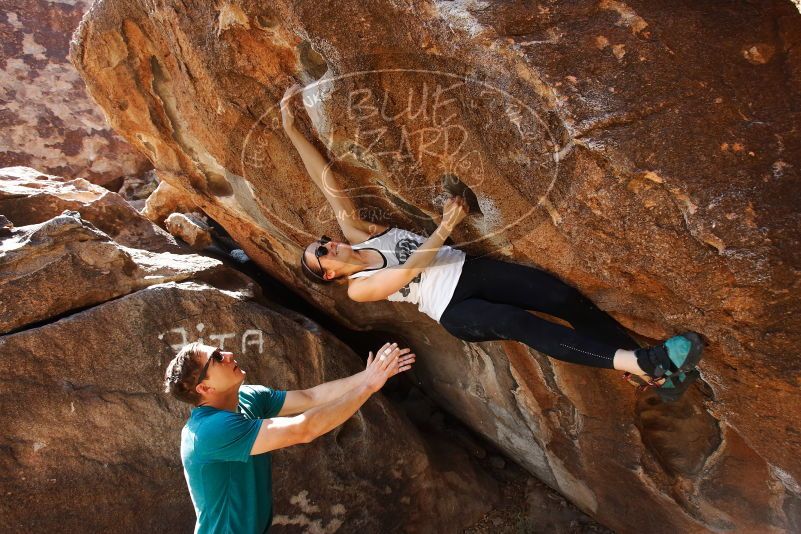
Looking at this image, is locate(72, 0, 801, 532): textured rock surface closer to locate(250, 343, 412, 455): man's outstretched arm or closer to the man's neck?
locate(250, 343, 412, 455): man's outstretched arm

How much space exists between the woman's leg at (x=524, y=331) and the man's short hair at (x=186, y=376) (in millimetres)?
961

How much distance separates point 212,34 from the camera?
2.59 m

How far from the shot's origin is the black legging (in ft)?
7.09

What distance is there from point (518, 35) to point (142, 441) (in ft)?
7.87

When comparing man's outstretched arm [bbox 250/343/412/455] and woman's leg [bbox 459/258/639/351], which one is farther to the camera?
woman's leg [bbox 459/258/639/351]

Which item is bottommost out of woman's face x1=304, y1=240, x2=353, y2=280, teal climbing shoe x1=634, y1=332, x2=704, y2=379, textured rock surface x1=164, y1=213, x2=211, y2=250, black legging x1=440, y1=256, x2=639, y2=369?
textured rock surface x1=164, y1=213, x2=211, y2=250

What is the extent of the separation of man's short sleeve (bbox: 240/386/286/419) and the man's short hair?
0.29m

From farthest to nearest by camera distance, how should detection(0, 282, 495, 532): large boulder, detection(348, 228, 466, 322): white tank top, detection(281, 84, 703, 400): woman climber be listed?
detection(0, 282, 495, 532): large boulder, detection(348, 228, 466, 322): white tank top, detection(281, 84, 703, 400): woman climber

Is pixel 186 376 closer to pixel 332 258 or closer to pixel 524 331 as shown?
pixel 332 258

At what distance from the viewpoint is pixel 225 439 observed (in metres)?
1.77

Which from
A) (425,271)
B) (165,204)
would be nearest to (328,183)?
(425,271)

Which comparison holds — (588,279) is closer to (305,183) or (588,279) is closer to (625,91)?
(625,91)

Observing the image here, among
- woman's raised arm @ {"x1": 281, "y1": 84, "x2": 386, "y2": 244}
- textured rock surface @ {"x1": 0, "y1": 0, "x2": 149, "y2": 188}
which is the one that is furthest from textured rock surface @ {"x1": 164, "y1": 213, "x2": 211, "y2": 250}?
textured rock surface @ {"x1": 0, "y1": 0, "x2": 149, "y2": 188}

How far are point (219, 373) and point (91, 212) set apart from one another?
2.35 metres
